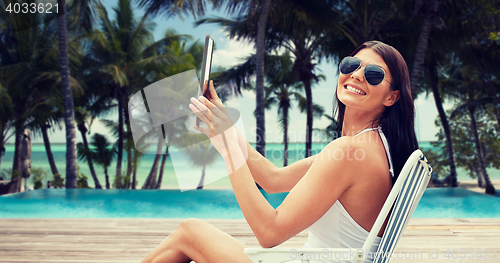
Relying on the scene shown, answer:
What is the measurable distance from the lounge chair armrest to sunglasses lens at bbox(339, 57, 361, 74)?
553mm

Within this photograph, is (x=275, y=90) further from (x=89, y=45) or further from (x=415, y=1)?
(x=415, y=1)

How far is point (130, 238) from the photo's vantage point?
271 centimetres

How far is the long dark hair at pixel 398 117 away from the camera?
A: 3.51ft

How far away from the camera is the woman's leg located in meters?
1.06

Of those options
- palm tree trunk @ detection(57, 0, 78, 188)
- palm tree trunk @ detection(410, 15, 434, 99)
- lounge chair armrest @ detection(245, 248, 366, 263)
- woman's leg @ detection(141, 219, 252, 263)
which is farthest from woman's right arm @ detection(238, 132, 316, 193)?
palm tree trunk @ detection(57, 0, 78, 188)

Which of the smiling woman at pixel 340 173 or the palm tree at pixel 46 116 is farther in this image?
the palm tree at pixel 46 116

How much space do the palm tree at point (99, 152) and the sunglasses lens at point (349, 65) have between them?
15.3m

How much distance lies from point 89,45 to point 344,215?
14.2m

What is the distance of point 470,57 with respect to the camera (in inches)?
404

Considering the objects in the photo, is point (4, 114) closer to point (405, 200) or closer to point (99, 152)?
point (99, 152)

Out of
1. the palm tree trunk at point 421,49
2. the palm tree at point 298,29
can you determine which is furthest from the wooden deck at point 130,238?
the palm tree at point 298,29

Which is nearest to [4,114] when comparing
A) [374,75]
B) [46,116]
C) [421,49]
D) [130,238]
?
[46,116]

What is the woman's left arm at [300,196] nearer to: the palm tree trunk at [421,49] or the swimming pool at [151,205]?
the swimming pool at [151,205]

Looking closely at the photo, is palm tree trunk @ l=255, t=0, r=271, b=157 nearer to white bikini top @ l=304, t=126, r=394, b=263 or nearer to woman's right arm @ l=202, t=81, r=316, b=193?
woman's right arm @ l=202, t=81, r=316, b=193
